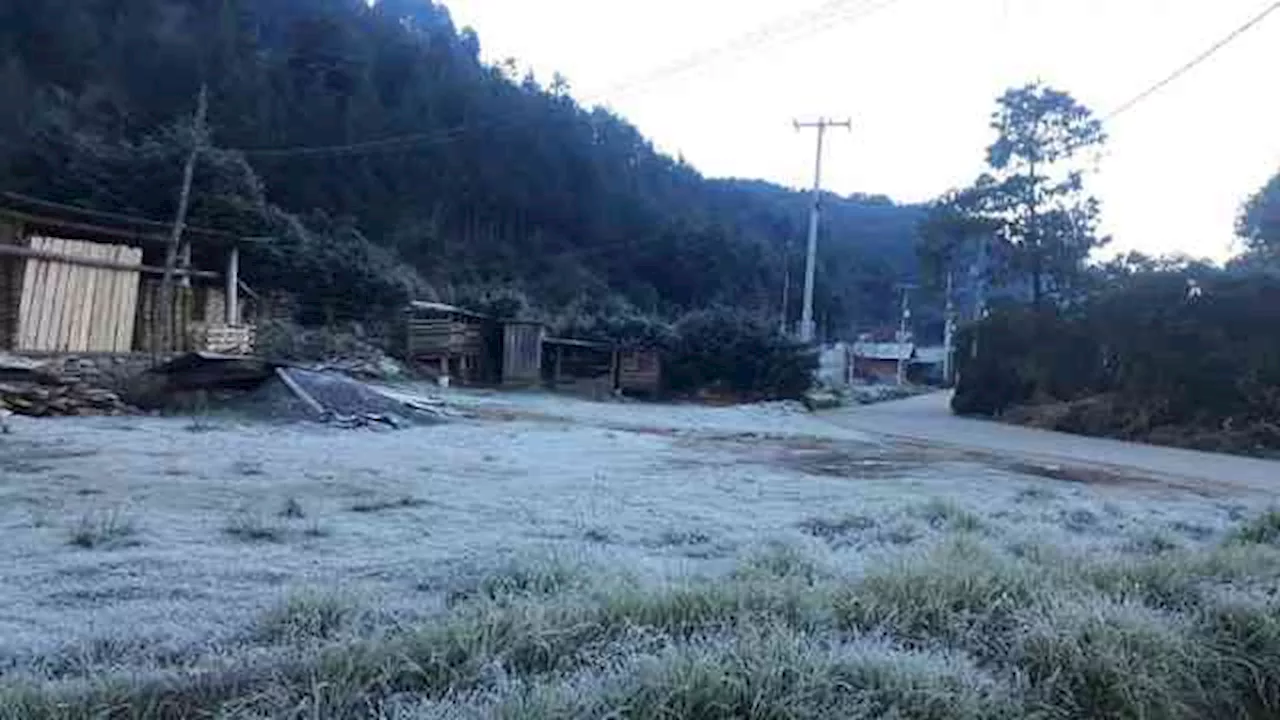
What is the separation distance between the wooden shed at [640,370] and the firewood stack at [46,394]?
2257 centimetres

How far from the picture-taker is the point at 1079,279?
3344cm

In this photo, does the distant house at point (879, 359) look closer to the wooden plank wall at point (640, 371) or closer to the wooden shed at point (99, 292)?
the wooden plank wall at point (640, 371)

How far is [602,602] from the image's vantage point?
4.41 m

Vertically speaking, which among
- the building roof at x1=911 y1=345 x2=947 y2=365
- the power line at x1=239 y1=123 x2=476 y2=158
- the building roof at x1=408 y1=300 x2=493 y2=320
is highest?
the power line at x1=239 y1=123 x2=476 y2=158

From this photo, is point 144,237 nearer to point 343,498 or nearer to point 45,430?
point 45,430

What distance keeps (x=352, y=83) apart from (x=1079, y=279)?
118 feet

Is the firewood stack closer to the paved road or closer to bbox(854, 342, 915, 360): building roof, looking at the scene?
the paved road

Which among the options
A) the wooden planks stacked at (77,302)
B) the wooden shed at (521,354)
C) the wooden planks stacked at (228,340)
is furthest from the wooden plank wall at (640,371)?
the wooden planks stacked at (77,302)

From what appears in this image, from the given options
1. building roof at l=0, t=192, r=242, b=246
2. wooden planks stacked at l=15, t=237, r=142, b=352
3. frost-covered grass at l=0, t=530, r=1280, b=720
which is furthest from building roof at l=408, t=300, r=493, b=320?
frost-covered grass at l=0, t=530, r=1280, b=720

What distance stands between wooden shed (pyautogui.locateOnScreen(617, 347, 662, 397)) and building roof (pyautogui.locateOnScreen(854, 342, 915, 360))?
3300 cm

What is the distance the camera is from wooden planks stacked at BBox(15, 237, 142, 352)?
1928 cm

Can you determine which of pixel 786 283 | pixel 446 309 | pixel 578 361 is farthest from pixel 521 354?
pixel 786 283

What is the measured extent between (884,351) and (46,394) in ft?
214

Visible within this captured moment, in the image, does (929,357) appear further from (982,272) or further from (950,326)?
(982,272)
